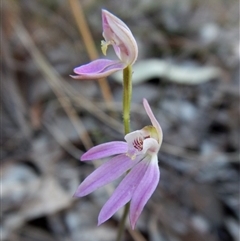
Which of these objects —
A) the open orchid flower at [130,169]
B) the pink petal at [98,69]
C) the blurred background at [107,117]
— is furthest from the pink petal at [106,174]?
the blurred background at [107,117]

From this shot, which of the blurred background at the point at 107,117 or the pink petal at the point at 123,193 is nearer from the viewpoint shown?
the pink petal at the point at 123,193

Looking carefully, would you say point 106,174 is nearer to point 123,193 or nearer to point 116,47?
point 123,193

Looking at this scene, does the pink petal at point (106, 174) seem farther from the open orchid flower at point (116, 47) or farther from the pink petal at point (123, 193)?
the open orchid flower at point (116, 47)

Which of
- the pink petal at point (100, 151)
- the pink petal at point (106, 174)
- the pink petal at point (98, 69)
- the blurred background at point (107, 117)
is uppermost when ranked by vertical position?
the pink petal at point (98, 69)

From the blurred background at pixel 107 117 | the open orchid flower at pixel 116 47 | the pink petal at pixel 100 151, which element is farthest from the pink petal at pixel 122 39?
the blurred background at pixel 107 117

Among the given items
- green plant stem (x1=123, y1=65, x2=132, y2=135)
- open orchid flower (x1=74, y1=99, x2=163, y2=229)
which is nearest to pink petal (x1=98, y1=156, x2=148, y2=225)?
open orchid flower (x1=74, y1=99, x2=163, y2=229)

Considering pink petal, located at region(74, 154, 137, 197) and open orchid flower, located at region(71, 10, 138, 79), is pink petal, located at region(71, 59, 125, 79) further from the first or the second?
pink petal, located at region(74, 154, 137, 197)

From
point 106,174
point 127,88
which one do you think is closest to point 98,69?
point 127,88

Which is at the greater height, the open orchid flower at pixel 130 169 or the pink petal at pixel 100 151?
the pink petal at pixel 100 151
